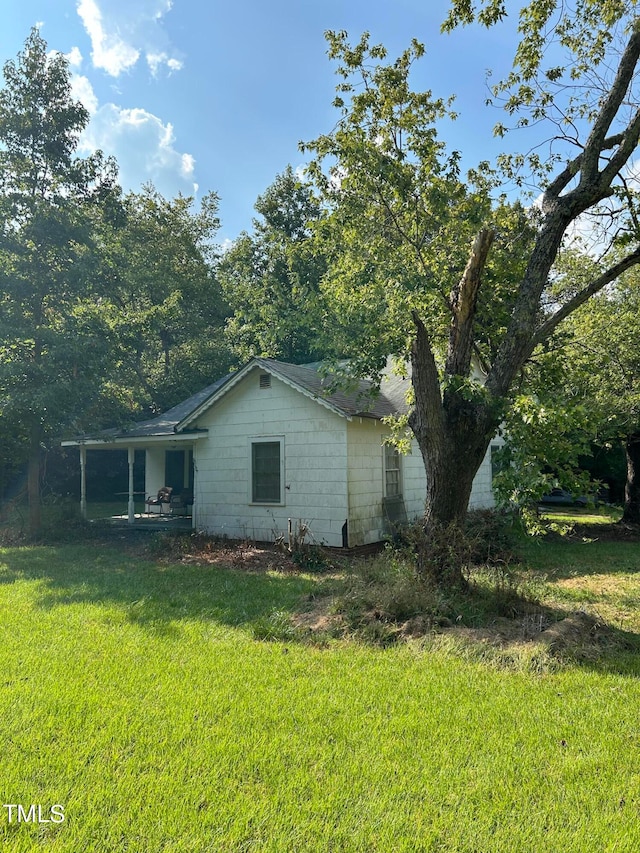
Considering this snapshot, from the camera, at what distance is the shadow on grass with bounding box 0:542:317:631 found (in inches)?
263

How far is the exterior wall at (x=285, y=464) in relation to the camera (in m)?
11.2

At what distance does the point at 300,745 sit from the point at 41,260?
43.3ft

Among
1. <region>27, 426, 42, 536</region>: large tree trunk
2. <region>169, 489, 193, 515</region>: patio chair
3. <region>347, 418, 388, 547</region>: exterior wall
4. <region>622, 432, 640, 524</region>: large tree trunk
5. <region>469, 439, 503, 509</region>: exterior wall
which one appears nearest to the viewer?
<region>347, 418, 388, 547</region>: exterior wall

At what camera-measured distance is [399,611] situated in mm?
6121

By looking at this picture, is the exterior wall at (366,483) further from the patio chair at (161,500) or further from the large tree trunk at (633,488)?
the patio chair at (161,500)

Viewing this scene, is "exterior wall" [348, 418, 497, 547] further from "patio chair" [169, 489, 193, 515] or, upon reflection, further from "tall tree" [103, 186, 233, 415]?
"tall tree" [103, 186, 233, 415]

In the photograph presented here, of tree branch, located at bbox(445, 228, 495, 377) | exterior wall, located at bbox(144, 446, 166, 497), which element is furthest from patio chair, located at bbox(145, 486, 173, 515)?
tree branch, located at bbox(445, 228, 495, 377)

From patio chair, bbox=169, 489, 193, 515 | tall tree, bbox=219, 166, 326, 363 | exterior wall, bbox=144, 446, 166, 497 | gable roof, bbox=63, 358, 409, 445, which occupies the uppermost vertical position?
tall tree, bbox=219, 166, 326, 363

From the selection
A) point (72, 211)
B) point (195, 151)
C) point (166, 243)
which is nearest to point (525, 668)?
point (72, 211)

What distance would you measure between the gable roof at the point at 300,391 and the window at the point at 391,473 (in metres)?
0.96

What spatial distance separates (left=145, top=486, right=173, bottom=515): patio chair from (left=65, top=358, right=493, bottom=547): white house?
8.92ft

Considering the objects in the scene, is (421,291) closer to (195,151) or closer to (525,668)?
(525,668)

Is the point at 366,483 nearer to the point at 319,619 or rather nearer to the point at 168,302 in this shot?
the point at 319,619

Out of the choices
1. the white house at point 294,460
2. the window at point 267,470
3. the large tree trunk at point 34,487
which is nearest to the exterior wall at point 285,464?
the white house at point 294,460
